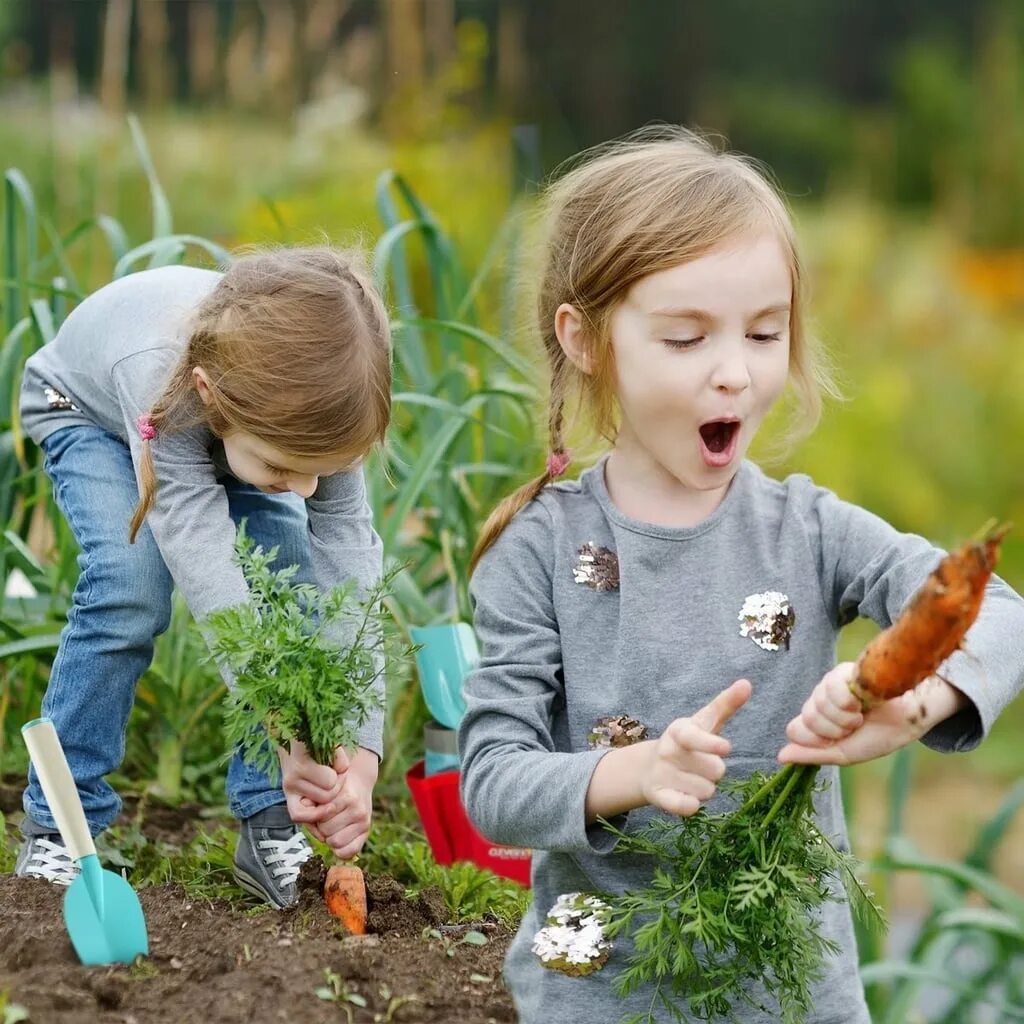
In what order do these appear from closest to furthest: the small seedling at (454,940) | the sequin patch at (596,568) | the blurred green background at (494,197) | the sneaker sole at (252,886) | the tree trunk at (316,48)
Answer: the sequin patch at (596,568)
the small seedling at (454,940)
the sneaker sole at (252,886)
the blurred green background at (494,197)
the tree trunk at (316,48)

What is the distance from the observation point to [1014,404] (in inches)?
273

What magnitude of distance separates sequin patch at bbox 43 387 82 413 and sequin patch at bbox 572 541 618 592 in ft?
2.71

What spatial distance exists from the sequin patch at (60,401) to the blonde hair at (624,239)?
693 mm

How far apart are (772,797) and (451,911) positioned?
632mm

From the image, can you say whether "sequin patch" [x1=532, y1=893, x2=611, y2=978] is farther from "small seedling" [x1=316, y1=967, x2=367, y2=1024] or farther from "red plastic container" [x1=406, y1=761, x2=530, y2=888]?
"red plastic container" [x1=406, y1=761, x2=530, y2=888]

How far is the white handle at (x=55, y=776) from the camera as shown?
161cm

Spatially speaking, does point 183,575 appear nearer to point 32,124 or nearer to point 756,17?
point 32,124

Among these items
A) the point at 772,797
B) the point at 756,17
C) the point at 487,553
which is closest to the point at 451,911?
the point at 487,553

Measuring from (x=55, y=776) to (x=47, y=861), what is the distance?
43cm

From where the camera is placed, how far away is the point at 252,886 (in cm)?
200

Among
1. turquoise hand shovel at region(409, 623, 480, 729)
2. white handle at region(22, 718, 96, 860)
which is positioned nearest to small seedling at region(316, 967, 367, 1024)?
white handle at region(22, 718, 96, 860)

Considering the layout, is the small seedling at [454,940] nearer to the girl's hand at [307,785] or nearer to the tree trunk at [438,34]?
the girl's hand at [307,785]

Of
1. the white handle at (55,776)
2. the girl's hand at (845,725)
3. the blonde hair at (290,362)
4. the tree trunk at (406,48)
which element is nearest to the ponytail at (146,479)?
the blonde hair at (290,362)

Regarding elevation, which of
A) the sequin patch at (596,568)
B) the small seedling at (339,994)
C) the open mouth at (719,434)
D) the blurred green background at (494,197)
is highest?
the open mouth at (719,434)
